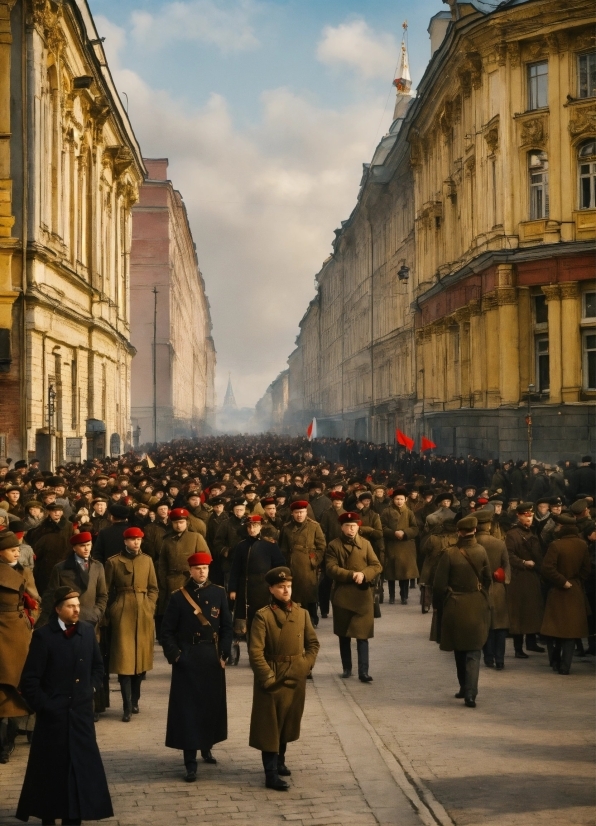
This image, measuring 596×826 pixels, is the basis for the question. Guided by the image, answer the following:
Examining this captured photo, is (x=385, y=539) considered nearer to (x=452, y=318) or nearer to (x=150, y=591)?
(x=150, y=591)

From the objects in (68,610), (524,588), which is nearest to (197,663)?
(68,610)

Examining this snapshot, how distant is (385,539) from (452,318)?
23.9 m


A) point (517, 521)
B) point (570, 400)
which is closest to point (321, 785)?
point (517, 521)

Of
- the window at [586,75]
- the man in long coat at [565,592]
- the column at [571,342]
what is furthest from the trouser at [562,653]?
the window at [586,75]

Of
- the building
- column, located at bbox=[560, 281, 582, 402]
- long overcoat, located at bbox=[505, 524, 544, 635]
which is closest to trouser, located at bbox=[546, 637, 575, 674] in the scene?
long overcoat, located at bbox=[505, 524, 544, 635]

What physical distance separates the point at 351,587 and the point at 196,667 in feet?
12.2

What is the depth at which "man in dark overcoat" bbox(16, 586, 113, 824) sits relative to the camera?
6.63m

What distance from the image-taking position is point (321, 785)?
26.1ft

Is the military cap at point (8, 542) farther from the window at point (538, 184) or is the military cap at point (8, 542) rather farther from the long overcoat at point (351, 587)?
the window at point (538, 184)

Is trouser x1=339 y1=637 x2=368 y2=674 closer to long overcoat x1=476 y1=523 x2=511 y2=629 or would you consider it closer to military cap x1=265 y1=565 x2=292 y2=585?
long overcoat x1=476 y1=523 x2=511 y2=629

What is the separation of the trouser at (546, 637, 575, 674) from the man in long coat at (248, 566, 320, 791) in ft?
14.7

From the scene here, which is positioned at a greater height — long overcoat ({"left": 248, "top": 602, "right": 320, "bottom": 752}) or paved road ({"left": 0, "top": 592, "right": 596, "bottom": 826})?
long overcoat ({"left": 248, "top": 602, "right": 320, "bottom": 752})

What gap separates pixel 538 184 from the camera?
32844mm

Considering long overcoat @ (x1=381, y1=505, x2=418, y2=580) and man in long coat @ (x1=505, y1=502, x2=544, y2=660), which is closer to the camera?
man in long coat @ (x1=505, y1=502, x2=544, y2=660)
